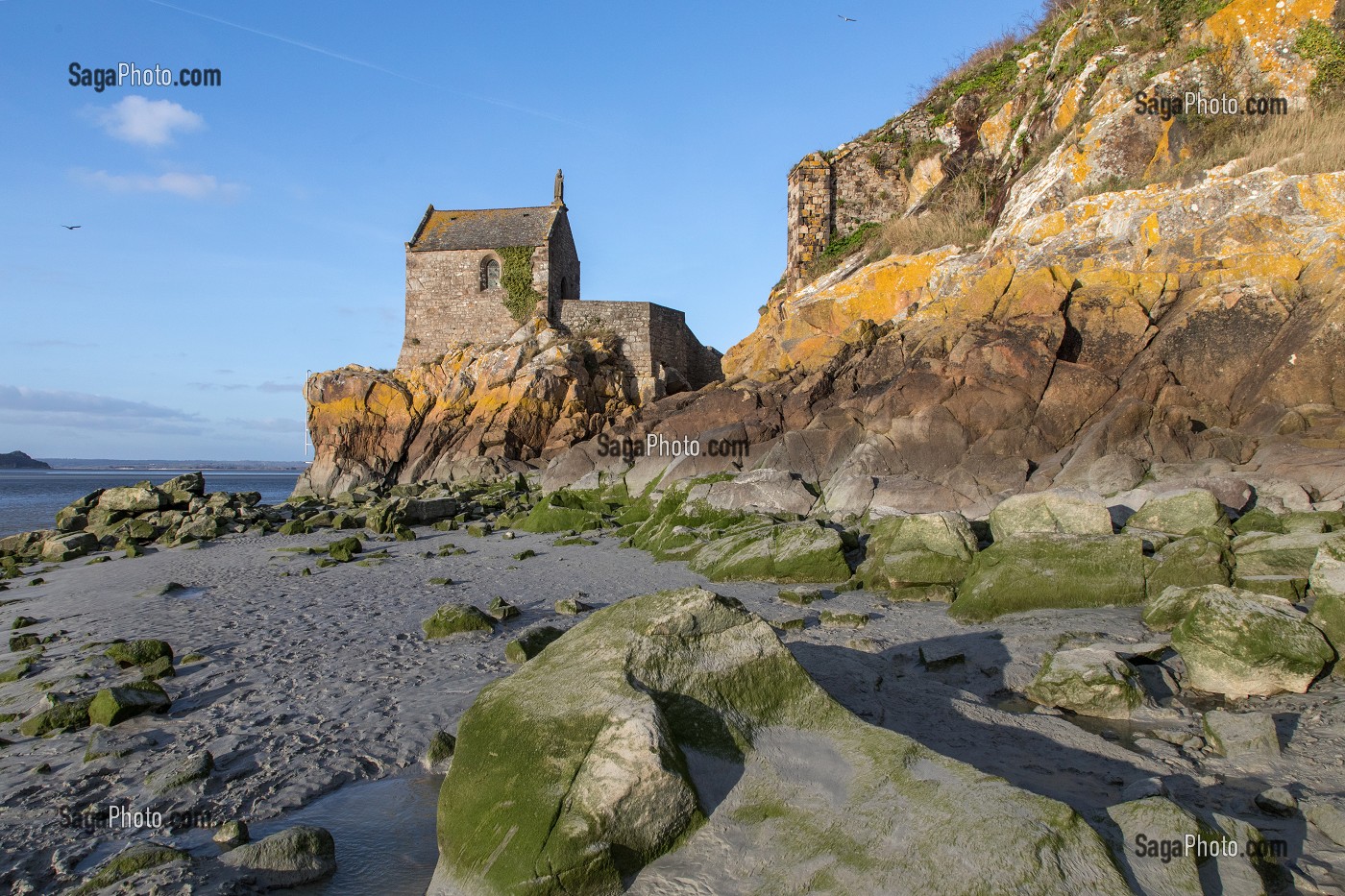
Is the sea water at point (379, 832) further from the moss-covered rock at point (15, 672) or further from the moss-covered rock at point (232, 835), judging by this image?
the moss-covered rock at point (15, 672)

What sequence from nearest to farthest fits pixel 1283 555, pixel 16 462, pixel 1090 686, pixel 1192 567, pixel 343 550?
pixel 1090 686 < pixel 1283 555 < pixel 1192 567 < pixel 343 550 < pixel 16 462

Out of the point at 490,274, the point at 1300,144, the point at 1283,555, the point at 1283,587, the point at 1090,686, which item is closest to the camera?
the point at 1090,686

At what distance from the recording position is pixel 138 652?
23.7 feet

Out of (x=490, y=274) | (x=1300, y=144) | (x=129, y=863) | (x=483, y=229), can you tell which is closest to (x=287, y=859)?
(x=129, y=863)

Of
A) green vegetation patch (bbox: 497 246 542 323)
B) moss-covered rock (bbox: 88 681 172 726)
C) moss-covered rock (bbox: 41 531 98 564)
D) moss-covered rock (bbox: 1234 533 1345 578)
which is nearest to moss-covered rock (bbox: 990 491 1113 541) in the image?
moss-covered rock (bbox: 1234 533 1345 578)

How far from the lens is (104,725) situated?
223 inches

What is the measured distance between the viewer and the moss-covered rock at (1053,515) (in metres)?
9.37

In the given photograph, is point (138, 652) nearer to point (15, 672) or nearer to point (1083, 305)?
point (15, 672)

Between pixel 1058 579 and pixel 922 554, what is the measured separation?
1.64 meters

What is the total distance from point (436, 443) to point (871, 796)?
3136 cm

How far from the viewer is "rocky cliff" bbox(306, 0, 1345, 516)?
41.5 feet

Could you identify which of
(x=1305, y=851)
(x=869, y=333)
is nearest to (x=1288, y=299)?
(x=869, y=333)

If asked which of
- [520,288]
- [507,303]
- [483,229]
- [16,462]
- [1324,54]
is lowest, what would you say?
[16,462]

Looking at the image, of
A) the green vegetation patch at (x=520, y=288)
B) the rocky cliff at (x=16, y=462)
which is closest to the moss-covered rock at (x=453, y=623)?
the green vegetation patch at (x=520, y=288)
